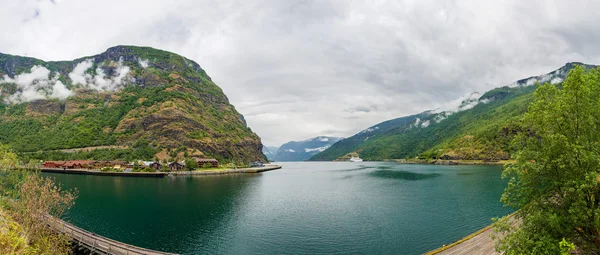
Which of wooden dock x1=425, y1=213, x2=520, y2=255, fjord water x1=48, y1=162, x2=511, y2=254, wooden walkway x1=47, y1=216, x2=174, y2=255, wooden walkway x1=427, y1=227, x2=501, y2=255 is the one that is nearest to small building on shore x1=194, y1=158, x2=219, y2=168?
fjord water x1=48, y1=162, x2=511, y2=254

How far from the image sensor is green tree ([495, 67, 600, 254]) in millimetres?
17219

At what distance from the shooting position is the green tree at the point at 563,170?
56.5 feet

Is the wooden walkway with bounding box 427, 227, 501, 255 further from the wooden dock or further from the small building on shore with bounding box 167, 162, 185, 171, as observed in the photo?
the small building on shore with bounding box 167, 162, 185, 171

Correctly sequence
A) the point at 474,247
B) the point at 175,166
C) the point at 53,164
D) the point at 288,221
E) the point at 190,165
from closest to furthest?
the point at 474,247 < the point at 288,221 < the point at 190,165 < the point at 175,166 < the point at 53,164

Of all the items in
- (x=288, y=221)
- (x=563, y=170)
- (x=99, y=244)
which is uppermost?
(x=563, y=170)

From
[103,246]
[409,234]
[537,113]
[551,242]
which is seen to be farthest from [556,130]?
[103,246]

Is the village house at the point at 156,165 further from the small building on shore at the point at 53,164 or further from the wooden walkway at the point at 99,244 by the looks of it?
the wooden walkway at the point at 99,244

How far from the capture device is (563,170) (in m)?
18.3

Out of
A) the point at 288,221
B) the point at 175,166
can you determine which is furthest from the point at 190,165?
the point at 288,221

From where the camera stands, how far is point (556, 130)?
62.9 feet

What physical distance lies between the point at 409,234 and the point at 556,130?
2912cm

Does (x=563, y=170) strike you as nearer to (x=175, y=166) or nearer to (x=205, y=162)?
(x=175, y=166)

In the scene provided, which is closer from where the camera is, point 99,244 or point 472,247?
point 472,247

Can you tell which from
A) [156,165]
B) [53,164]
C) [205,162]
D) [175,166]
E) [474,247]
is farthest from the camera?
[205,162]
